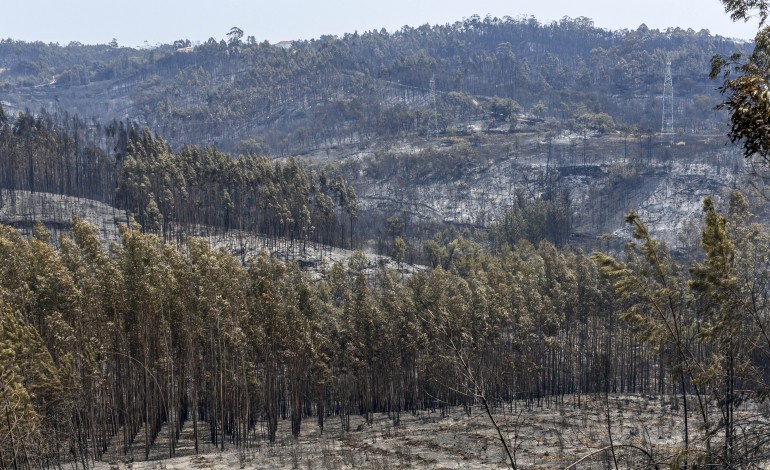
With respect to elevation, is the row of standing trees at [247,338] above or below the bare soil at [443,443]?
above

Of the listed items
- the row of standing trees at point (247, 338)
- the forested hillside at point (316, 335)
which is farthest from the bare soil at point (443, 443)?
the row of standing trees at point (247, 338)

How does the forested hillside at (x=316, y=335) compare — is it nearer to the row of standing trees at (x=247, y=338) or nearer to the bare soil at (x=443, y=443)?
the row of standing trees at (x=247, y=338)

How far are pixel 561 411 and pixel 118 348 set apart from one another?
117ft

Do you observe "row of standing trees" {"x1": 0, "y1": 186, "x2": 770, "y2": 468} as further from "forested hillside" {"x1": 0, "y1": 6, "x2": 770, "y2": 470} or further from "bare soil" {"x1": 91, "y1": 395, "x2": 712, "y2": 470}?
"bare soil" {"x1": 91, "y1": 395, "x2": 712, "y2": 470}

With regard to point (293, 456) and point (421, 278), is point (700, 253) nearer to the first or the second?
point (421, 278)

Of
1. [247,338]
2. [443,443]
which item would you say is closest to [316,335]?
[247,338]

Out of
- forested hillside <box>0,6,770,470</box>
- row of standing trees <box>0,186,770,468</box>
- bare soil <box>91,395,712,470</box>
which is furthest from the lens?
bare soil <box>91,395,712,470</box>

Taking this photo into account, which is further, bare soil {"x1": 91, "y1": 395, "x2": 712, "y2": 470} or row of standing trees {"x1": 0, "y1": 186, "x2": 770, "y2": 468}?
bare soil {"x1": 91, "y1": 395, "x2": 712, "y2": 470}

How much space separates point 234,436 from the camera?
53156mm

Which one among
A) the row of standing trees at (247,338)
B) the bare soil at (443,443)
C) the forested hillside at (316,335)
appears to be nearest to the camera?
the forested hillside at (316,335)

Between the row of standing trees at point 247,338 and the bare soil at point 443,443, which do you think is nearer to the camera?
the row of standing trees at point 247,338

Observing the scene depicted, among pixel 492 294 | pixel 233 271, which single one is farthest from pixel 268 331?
pixel 492 294

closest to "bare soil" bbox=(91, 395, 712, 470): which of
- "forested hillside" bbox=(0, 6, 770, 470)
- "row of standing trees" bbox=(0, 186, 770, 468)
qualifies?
"forested hillside" bbox=(0, 6, 770, 470)

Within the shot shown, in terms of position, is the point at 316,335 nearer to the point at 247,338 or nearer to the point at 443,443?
the point at 247,338
